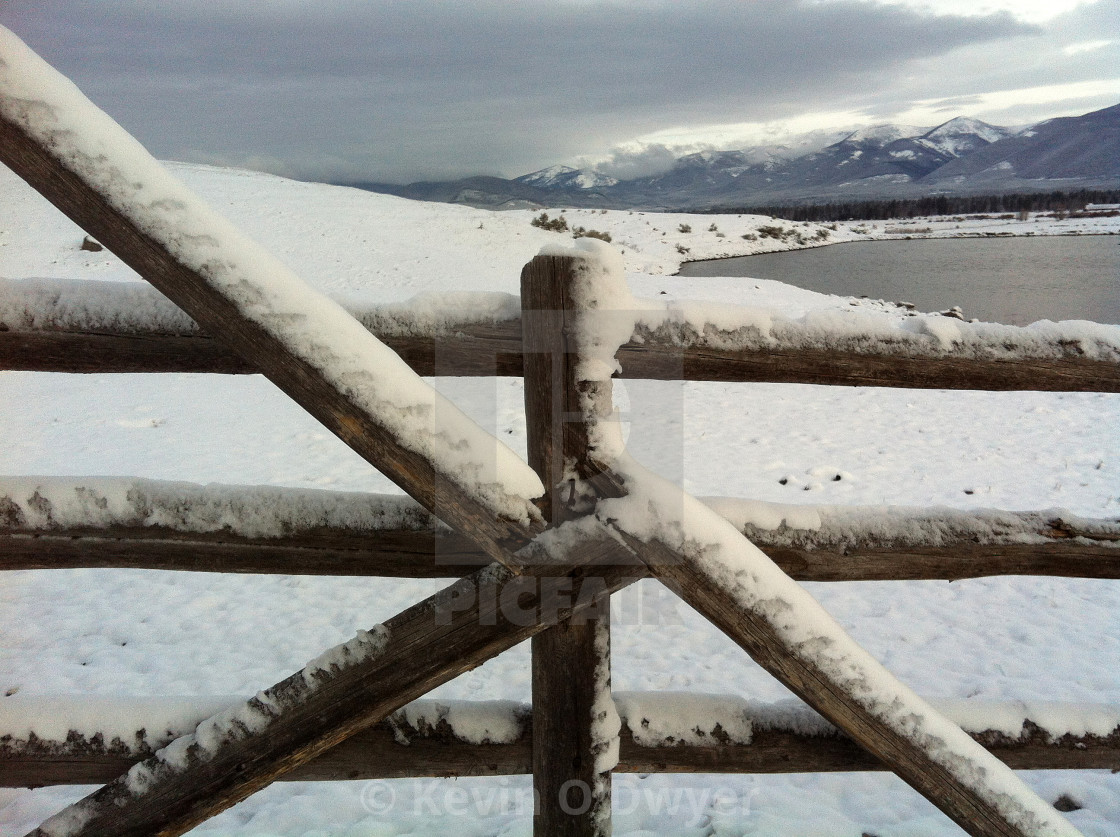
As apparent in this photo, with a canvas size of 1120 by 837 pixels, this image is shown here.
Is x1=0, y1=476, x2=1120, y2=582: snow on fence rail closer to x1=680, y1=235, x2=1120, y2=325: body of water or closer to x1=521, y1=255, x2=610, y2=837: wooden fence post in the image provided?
x1=521, y1=255, x2=610, y2=837: wooden fence post

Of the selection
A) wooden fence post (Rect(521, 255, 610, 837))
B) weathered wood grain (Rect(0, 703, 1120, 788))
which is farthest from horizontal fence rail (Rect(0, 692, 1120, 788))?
wooden fence post (Rect(521, 255, 610, 837))

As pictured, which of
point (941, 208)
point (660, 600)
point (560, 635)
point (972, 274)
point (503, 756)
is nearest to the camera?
point (560, 635)

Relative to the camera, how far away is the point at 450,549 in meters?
1.65

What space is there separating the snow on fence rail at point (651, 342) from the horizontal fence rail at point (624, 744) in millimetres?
908

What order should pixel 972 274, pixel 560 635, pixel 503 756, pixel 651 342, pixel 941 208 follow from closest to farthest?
pixel 651 342 → pixel 560 635 → pixel 503 756 → pixel 972 274 → pixel 941 208

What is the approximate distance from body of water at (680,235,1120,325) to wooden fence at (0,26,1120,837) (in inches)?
400

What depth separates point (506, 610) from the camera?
4.79 ft

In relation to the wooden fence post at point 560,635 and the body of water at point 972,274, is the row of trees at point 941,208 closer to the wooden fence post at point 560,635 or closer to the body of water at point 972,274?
the body of water at point 972,274

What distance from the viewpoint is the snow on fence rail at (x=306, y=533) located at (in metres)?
1.58

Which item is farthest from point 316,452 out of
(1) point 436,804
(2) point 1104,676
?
(2) point 1104,676

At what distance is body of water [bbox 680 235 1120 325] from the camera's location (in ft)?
51.3

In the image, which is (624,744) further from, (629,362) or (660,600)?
(660,600)

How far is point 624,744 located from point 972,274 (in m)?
24.9

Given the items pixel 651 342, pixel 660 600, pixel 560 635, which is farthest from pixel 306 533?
pixel 660 600
